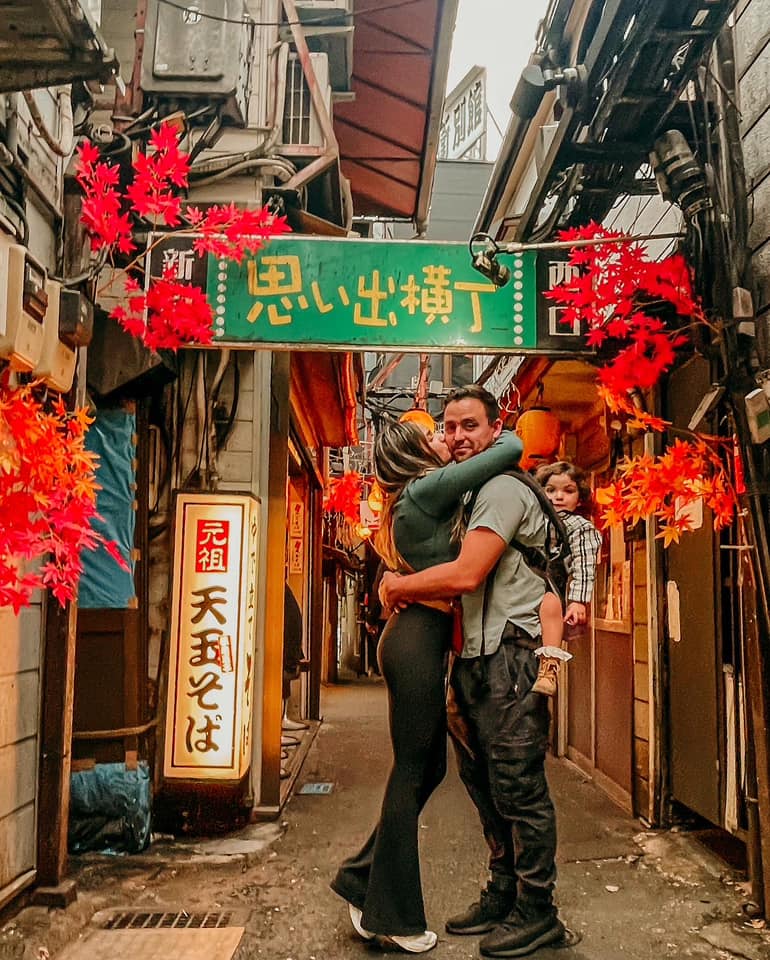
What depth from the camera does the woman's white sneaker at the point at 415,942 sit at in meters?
3.92

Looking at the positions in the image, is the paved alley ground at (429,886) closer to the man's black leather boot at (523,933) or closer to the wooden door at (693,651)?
the man's black leather boot at (523,933)

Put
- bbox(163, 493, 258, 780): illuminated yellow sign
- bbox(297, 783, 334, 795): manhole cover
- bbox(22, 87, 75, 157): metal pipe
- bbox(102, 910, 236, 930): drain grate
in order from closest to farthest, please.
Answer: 1. bbox(102, 910, 236, 930): drain grate
2. bbox(22, 87, 75, 157): metal pipe
3. bbox(163, 493, 258, 780): illuminated yellow sign
4. bbox(297, 783, 334, 795): manhole cover

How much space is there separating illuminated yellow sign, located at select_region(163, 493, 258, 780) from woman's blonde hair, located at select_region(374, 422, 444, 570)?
88.3 inches

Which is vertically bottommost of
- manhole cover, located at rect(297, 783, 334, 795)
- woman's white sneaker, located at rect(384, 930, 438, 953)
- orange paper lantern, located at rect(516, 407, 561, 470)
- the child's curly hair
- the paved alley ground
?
manhole cover, located at rect(297, 783, 334, 795)

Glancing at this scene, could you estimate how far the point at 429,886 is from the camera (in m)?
5.07

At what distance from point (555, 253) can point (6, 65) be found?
378 cm

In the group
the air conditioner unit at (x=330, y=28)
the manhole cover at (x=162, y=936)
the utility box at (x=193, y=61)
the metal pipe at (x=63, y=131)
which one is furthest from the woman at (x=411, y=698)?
the air conditioner unit at (x=330, y=28)

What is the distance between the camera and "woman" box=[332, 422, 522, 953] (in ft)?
12.8

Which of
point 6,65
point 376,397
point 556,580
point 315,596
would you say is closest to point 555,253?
point 556,580

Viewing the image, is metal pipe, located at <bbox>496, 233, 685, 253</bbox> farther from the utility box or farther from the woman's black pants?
the woman's black pants

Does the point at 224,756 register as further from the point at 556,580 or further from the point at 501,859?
the point at 556,580

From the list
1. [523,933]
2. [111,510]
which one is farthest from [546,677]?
[111,510]

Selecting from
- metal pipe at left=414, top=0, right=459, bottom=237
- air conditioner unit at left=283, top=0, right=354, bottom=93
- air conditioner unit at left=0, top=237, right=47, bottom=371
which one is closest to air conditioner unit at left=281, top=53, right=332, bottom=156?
air conditioner unit at left=283, top=0, right=354, bottom=93

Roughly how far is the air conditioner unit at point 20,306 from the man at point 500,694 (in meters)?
2.13
